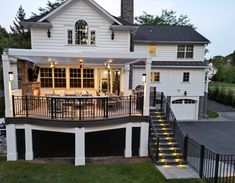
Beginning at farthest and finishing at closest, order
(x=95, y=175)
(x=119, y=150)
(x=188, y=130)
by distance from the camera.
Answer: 1. (x=188, y=130)
2. (x=119, y=150)
3. (x=95, y=175)

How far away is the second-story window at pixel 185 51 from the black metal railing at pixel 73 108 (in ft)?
36.1

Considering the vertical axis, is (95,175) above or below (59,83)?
below

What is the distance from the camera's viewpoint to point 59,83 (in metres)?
13.7

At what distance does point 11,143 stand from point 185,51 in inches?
653

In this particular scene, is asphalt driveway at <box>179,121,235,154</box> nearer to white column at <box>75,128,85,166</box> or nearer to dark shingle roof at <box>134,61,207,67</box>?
dark shingle roof at <box>134,61,207,67</box>

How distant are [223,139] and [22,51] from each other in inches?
540

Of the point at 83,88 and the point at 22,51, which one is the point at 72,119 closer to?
the point at 22,51

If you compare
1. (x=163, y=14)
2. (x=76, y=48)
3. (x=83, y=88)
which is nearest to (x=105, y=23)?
(x=76, y=48)

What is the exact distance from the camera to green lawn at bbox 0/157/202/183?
757cm

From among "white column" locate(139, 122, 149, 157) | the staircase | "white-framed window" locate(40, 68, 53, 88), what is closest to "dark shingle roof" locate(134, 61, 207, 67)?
"white-framed window" locate(40, 68, 53, 88)

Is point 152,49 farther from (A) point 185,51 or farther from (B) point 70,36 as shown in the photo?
(B) point 70,36

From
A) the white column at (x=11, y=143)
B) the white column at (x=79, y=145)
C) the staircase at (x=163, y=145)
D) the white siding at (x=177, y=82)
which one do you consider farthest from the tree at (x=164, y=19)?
the white column at (x=11, y=143)

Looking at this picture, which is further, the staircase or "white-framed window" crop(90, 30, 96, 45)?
"white-framed window" crop(90, 30, 96, 45)

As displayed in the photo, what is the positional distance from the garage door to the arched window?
11.1 metres
